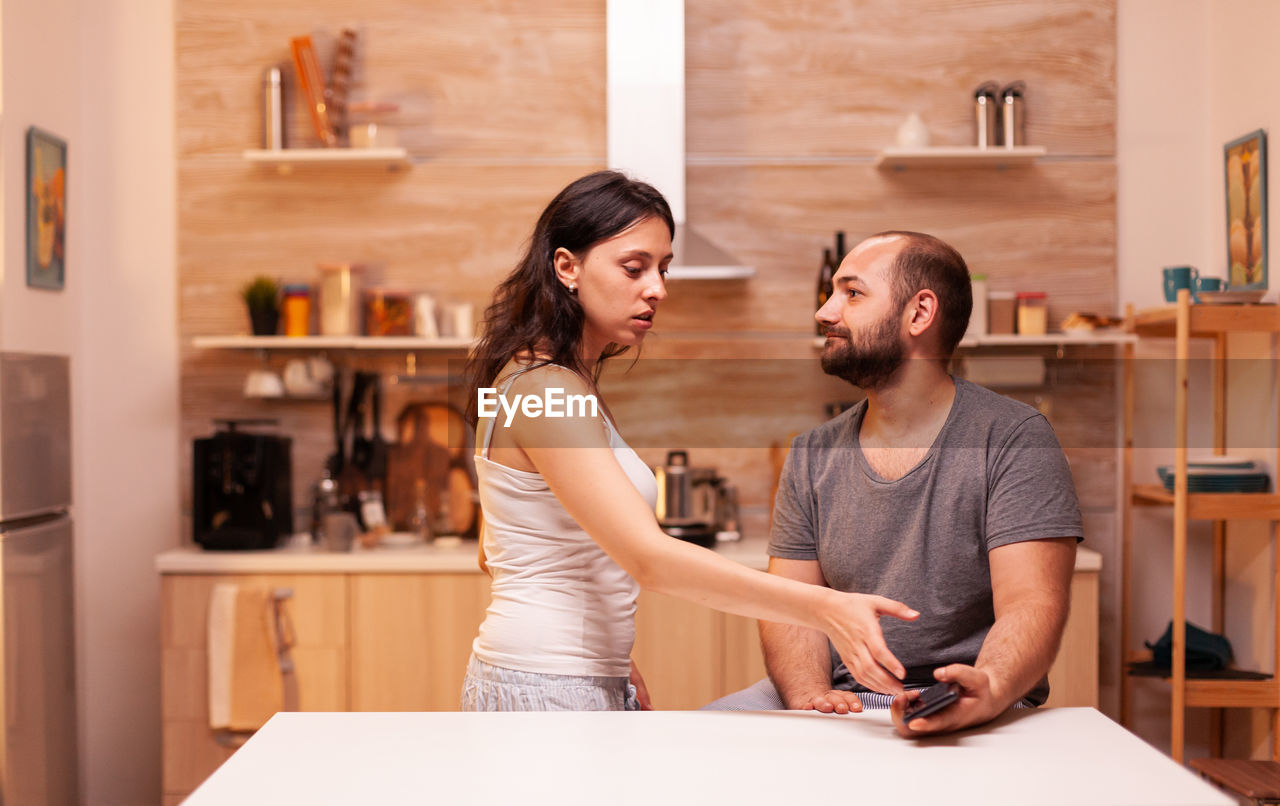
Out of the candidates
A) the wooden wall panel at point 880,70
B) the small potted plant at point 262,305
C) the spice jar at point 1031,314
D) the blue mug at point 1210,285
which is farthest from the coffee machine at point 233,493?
the blue mug at point 1210,285

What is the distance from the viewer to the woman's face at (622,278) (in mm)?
1442

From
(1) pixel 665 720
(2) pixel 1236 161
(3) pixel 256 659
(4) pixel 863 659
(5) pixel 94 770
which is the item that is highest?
(2) pixel 1236 161

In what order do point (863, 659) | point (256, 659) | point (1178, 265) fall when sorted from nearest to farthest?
point (863, 659) < point (256, 659) < point (1178, 265)

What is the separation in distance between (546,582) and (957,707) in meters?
0.56

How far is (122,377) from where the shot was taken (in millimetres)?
3361

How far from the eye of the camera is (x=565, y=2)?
3.34 metres

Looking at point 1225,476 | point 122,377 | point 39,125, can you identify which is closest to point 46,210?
point 39,125

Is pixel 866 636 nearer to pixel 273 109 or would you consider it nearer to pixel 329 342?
pixel 329 342

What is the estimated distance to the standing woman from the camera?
130 cm

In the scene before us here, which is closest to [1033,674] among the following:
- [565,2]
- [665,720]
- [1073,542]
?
[1073,542]

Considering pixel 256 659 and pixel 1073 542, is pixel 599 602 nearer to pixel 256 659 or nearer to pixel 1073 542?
pixel 1073 542

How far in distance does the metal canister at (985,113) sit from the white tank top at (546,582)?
226cm

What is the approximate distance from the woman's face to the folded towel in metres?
1.83

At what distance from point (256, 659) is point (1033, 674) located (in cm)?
224
